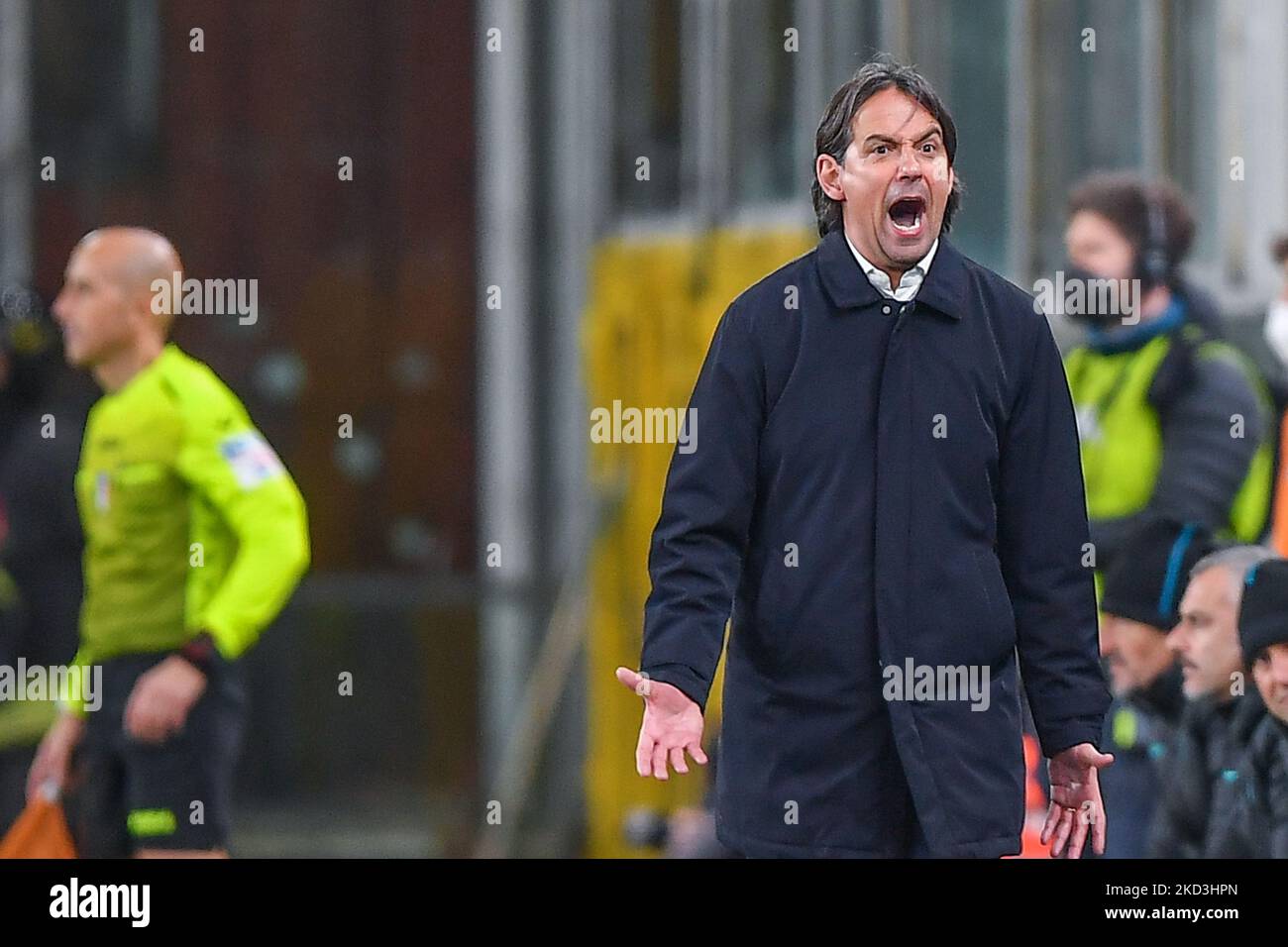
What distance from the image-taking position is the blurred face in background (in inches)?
237

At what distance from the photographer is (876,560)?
14.1 feet

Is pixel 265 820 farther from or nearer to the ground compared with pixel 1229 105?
nearer to the ground

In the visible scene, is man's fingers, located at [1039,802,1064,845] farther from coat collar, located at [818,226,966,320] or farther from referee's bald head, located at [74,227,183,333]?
referee's bald head, located at [74,227,183,333]

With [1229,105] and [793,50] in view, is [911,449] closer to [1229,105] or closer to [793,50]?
[1229,105]

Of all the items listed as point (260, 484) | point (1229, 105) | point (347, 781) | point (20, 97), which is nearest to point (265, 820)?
point (347, 781)

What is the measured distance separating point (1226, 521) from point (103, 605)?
2.24 meters

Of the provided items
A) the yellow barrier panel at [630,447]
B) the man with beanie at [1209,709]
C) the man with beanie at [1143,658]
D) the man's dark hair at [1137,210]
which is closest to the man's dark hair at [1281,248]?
the man's dark hair at [1137,210]

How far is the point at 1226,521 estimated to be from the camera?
609 centimetres

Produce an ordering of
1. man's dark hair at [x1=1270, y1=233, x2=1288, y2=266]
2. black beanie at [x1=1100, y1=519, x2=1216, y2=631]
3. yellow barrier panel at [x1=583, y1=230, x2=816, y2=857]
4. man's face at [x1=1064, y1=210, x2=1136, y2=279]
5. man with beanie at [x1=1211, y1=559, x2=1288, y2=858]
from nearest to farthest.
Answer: man with beanie at [x1=1211, y1=559, x2=1288, y2=858]
black beanie at [x1=1100, y1=519, x2=1216, y2=631]
man's face at [x1=1064, y1=210, x2=1136, y2=279]
man's dark hair at [x1=1270, y1=233, x2=1288, y2=266]
yellow barrier panel at [x1=583, y1=230, x2=816, y2=857]

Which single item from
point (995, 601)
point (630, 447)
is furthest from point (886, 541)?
point (630, 447)

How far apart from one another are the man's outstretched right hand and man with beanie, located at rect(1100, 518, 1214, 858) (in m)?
1.56

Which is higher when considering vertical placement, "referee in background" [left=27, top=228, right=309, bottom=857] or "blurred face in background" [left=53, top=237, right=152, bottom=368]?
"blurred face in background" [left=53, top=237, right=152, bottom=368]

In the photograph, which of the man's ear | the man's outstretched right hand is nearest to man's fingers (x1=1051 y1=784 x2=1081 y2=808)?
the man's outstretched right hand

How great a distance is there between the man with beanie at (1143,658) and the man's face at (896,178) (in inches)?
55.1
